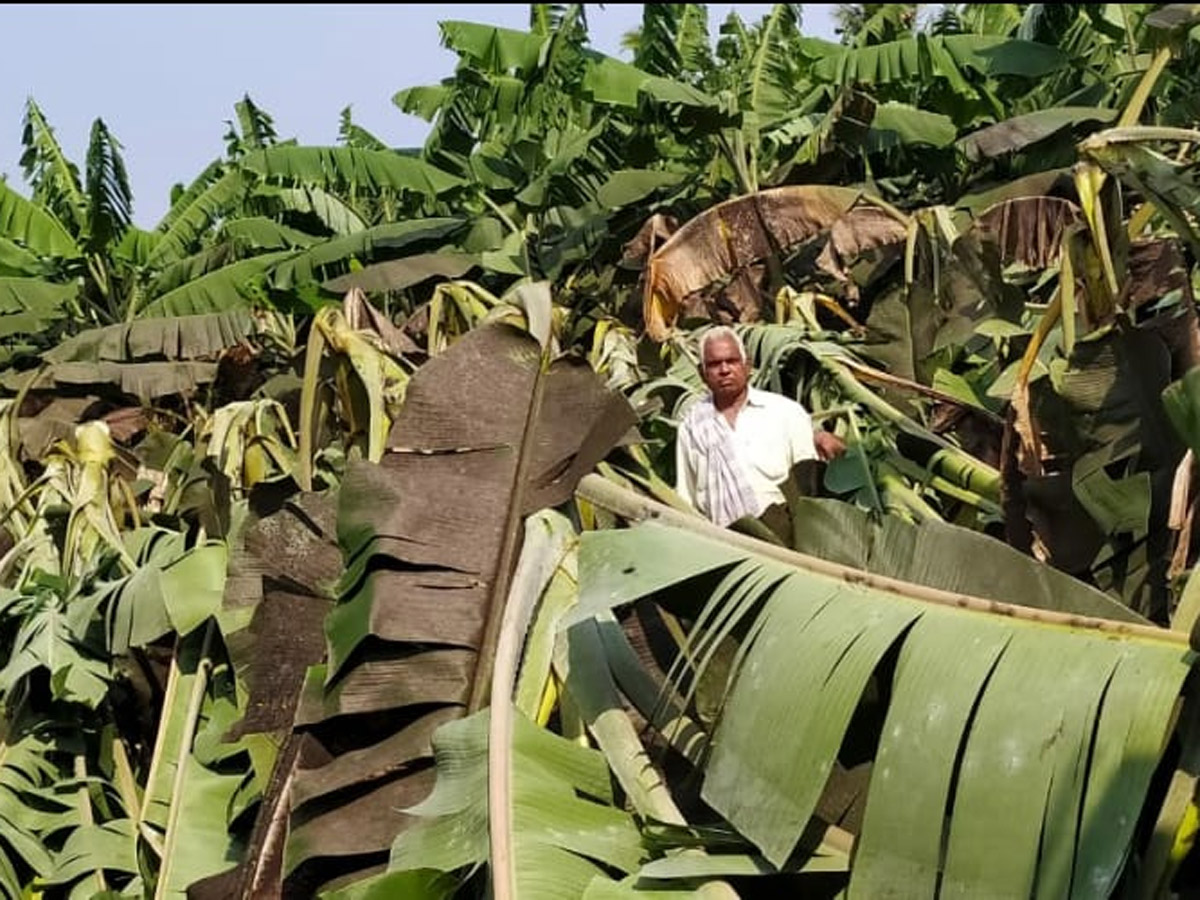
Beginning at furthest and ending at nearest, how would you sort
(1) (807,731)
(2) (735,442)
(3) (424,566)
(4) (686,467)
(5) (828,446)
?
(5) (828,446)
(4) (686,467)
(2) (735,442)
(3) (424,566)
(1) (807,731)

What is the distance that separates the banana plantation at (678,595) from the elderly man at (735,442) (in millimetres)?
163

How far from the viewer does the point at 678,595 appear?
2768 mm

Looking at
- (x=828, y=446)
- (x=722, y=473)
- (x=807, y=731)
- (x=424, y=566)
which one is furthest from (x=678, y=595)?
(x=828, y=446)

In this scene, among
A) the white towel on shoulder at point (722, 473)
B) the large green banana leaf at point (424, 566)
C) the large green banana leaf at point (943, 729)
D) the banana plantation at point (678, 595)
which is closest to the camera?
the large green banana leaf at point (943, 729)

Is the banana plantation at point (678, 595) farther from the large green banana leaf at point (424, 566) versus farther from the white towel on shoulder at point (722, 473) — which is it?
the white towel on shoulder at point (722, 473)

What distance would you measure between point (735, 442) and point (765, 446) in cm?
9

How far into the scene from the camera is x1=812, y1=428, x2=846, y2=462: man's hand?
4.79 metres

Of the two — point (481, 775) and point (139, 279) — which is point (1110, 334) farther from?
point (139, 279)

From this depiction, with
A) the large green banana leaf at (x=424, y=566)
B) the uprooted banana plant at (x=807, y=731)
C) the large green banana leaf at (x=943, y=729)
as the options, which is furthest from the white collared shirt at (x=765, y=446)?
the large green banana leaf at (x=943, y=729)

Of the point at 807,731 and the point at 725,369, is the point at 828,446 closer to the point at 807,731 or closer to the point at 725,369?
the point at 725,369

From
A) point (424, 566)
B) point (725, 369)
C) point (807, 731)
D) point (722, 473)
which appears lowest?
point (807, 731)

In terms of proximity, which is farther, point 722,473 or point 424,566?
point 722,473

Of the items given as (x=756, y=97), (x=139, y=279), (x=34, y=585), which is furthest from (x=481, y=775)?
(x=139, y=279)

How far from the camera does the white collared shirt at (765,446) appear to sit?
4.46 meters
